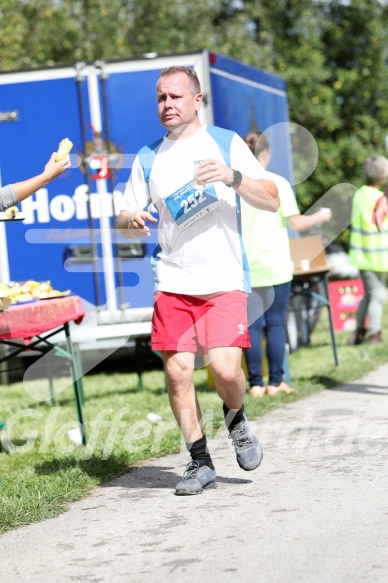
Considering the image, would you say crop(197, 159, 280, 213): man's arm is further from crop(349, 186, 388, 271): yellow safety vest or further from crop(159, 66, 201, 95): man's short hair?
crop(349, 186, 388, 271): yellow safety vest

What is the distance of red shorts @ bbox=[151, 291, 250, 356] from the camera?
18.4ft

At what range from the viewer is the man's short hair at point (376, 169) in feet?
38.9

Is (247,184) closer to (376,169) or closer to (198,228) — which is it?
(198,228)

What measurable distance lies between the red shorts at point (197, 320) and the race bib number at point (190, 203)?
0.37 metres

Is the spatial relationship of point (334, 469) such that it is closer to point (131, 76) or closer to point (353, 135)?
point (131, 76)

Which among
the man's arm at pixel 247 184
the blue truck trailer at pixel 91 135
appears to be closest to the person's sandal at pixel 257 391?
the blue truck trailer at pixel 91 135

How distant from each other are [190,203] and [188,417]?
41.8 inches

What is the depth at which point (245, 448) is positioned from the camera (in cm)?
577

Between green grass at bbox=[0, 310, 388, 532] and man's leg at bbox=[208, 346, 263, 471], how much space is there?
84 centimetres

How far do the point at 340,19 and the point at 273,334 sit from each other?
62.2ft

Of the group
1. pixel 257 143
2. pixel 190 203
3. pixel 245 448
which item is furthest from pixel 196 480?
pixel 257 143

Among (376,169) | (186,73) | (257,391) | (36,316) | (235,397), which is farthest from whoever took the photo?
(376,169)

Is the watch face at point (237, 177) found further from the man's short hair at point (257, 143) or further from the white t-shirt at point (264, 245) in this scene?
the man's short hair at point (257, 143)

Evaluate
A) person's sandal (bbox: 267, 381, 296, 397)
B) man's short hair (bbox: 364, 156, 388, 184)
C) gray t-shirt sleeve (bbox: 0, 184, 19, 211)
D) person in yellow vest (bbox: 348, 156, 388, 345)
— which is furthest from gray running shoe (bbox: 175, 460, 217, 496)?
person in yellow vest (bbox: 348, 156, 388, 345)
